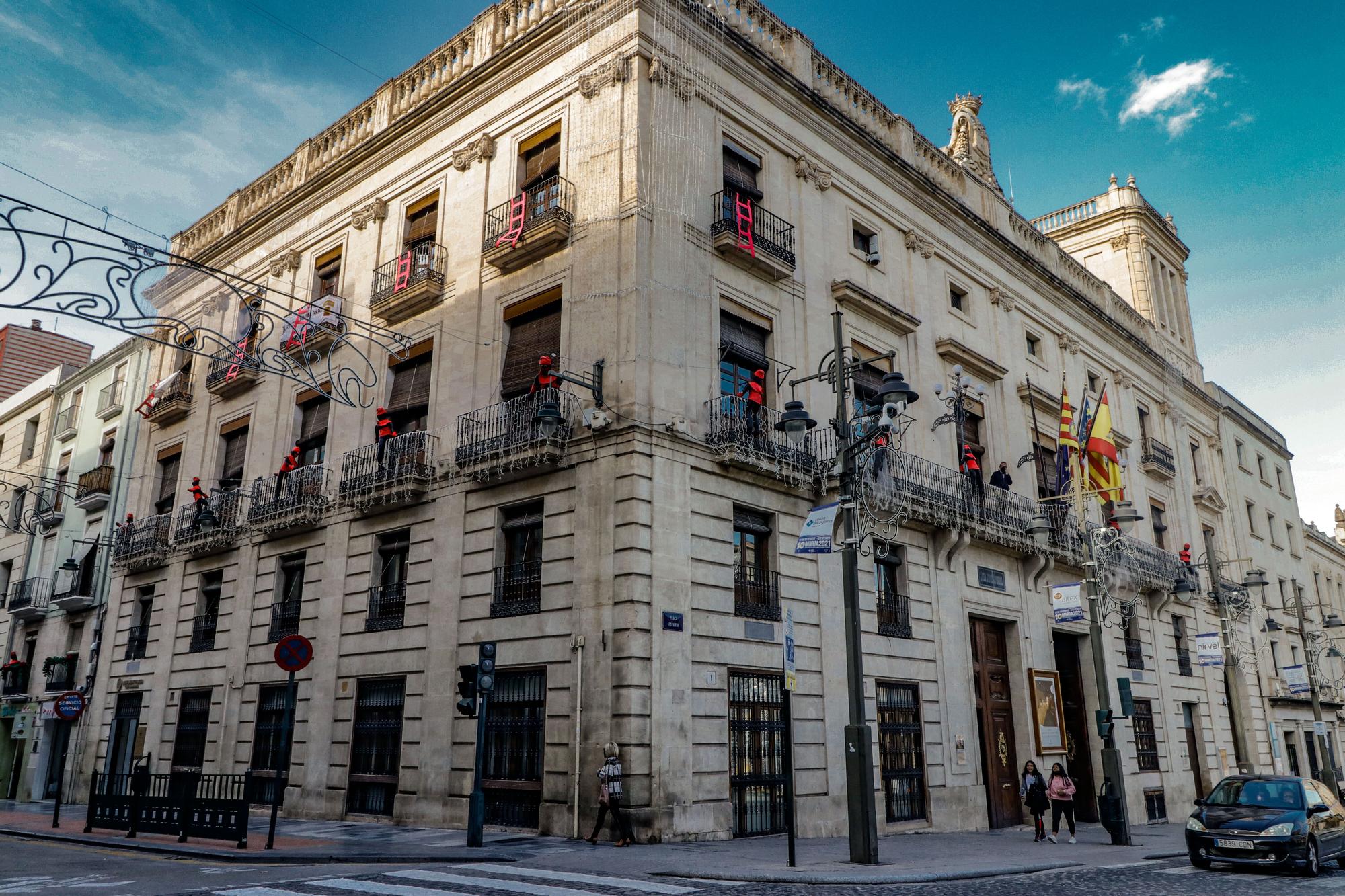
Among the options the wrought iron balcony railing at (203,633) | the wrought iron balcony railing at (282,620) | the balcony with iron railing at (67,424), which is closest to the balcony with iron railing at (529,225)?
the wrought iron balcony railing at (282,620)

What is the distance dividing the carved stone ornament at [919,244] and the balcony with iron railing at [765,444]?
7.79 metres

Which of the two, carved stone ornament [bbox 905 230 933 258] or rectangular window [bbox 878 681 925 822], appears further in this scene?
carved stone ornament [bbox 905 230 933 258]

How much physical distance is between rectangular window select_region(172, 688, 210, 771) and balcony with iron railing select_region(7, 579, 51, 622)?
1087 centimetres

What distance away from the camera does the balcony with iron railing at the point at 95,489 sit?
31422 millimetres

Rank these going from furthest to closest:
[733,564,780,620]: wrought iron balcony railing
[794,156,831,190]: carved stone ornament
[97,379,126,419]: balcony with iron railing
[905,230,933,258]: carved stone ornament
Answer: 1. [97,379,126,419]: balcony with iron railing
2. [905,230,933,258]: carved stone ornament
3. [794,156,831,190]: carved stone ornament
4. [733,564,780,620]: wrought iron balcony railing

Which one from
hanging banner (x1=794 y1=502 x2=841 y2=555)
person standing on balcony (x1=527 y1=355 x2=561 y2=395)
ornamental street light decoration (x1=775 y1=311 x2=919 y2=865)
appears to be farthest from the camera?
person standing on balcony (x1=527 y1=355 x2=561 y2=395)

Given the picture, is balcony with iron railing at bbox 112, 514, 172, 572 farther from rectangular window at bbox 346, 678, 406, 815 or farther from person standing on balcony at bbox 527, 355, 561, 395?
person standing on balcony at bbox 527, 355, 561, 395

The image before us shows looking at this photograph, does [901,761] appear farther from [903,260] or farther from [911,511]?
[903,260]

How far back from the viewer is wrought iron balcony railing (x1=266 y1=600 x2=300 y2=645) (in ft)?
74.9

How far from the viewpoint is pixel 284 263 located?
91.1ft

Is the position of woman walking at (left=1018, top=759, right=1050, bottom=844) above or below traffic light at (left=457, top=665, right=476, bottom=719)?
below

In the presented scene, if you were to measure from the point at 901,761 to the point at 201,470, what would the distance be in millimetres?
20206

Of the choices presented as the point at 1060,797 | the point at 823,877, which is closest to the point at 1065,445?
the point at 1060,797

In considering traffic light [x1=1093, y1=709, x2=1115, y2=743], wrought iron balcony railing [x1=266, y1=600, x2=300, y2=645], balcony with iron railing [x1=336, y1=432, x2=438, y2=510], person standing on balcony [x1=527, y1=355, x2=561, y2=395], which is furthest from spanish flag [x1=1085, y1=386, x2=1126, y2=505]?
wrought iron balcony railing [x1=266, y1=600, x2=300, y2=645]
